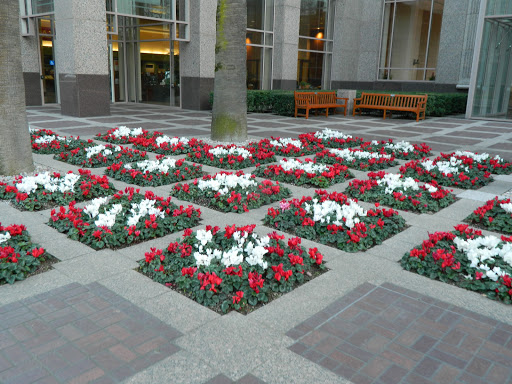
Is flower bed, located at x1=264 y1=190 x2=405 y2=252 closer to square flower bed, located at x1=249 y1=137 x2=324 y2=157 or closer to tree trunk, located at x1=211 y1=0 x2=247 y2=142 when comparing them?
square flower bed, located at x1=249 y1=137 x2=324 y2=157

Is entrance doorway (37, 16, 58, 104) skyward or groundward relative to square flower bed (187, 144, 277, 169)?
skyward

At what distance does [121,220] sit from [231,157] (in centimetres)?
364

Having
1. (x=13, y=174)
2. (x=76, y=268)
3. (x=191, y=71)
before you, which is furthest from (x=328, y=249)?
(x=191, y=71)

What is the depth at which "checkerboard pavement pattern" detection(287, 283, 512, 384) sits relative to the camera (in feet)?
8.72

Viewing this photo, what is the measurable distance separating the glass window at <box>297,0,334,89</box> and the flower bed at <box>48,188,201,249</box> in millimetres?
18704

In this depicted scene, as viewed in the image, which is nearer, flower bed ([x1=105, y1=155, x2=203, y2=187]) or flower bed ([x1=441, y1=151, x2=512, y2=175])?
flower bed ([x1=105, y1=155, x2=203, y2=187])

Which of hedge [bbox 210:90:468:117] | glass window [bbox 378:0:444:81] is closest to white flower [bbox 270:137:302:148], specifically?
hedge [bbox 210:90:468:117]

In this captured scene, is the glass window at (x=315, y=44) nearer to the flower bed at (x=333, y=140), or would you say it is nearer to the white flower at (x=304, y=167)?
the flower bed at (x=333, y=140)

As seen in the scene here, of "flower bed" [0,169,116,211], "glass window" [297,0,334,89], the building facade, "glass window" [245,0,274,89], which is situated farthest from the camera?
"glass window" [297,0,334,89]

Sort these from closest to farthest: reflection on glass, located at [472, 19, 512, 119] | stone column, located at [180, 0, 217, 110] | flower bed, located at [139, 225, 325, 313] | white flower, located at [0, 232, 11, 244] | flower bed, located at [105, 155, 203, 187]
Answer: flower bed, located at [139, 225, 325, 313] → white flower, located at [0, 232, 11, 244] → flower bed, located at [105, 155, 203, 187] → reflection on glass, located at [472, 19, 512, 119] → stone column, located at [180, 0, 217, 110]

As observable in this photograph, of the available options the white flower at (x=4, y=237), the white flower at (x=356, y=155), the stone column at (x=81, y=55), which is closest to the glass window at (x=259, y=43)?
the stone column at (x=81, y=55)

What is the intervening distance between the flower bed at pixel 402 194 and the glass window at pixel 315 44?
1692 cm

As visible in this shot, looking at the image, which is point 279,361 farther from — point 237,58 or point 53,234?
point 237,58

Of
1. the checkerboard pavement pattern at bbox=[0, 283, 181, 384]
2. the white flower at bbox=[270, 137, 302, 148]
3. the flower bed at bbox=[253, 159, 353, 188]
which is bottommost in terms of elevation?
the checkerboard pavement pattern at bbox=[0, 283, 181, 384]
